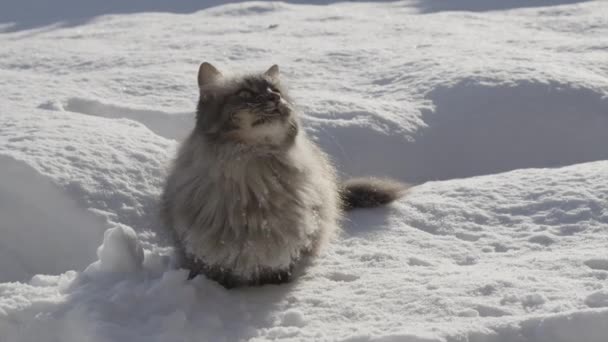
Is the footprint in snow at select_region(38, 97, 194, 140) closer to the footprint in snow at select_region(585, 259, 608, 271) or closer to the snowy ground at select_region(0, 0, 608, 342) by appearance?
the snowy ground at select_region(0, 0, 608, 342)

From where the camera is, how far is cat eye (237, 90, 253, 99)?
2.59 meters

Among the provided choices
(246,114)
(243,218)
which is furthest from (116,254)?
(246,114)

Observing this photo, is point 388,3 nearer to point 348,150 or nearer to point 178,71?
point 178,71

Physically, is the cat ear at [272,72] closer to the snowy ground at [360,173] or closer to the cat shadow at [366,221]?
the snowy ground at [360,173]

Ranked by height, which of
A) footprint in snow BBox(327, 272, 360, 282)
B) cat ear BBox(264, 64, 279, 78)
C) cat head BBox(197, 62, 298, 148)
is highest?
cat ear BBox(264, 64, 279, 78)

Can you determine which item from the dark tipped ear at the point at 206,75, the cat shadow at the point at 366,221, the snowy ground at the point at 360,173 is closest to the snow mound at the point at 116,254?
the snowy ground at the point at 360,173

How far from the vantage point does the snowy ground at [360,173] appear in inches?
89.7

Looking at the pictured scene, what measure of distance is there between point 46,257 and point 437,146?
2.33m

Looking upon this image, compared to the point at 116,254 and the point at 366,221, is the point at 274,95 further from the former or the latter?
the point at 366,221

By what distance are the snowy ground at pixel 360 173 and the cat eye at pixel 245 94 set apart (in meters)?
0.45

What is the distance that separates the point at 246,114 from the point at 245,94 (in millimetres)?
85

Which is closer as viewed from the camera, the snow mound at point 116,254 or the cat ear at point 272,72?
the snow mound at point 116,254

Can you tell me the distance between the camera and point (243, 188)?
258 cm

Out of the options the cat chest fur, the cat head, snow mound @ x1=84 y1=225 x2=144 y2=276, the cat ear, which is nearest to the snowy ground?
snow mound @ x1=84 y1=225 x2=144 y2=276
